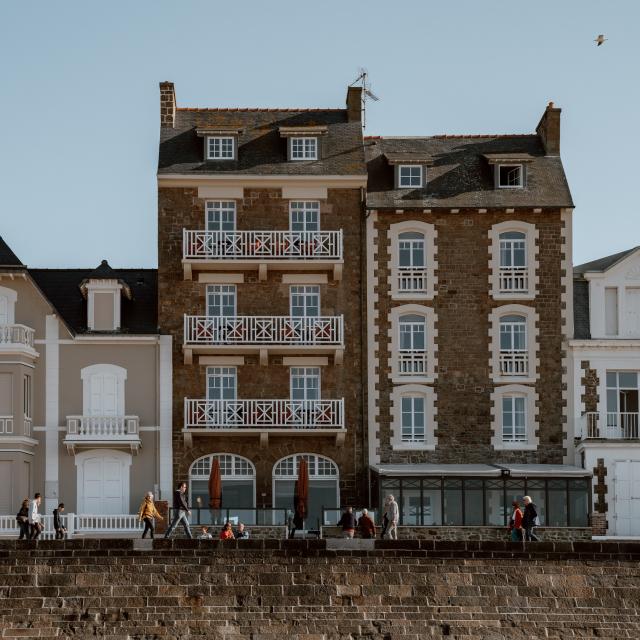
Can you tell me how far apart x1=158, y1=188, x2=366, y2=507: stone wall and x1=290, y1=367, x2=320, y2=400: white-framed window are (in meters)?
0.22

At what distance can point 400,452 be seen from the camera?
54594mm

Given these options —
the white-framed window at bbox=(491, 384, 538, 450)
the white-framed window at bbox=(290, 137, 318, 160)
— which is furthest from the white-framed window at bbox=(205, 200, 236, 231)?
the white-framed window at bbox=(491, 384, 538, 450)

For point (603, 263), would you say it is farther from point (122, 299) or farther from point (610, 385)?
point (122, 299)

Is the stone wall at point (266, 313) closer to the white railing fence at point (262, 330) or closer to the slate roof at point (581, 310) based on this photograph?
the white railing fence at point (262, 330)

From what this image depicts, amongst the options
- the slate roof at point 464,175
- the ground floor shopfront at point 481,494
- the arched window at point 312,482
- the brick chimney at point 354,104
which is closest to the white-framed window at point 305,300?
the slate roof at point 464,175

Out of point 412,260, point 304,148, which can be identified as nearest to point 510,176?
point 412,260

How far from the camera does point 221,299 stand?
5500cm

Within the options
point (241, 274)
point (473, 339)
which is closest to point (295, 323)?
point (241, 274)

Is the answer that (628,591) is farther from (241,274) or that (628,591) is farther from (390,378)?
(241,274)

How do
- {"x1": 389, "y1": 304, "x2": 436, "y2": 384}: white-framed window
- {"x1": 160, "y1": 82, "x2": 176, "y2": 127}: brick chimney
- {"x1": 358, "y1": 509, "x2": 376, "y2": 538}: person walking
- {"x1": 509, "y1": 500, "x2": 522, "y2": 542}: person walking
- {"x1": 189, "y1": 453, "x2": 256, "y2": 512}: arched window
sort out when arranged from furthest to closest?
{"x1": 160, "y1": 82, "x2": 176, "y2": 127}: brick chimney → {"x1": 389, "y1": 304, "x2": 436, "y2": 384}: white-framed window → {"x1": 189, "y1": 453, "x2": 256, "y2": 512}: arched window → {"x1": 509, "y1": 500, "x2": 522, "y2": 542}: person walking → {"x1": 358, "y1": 509, "x2": 376, "y2": 538}: person walking

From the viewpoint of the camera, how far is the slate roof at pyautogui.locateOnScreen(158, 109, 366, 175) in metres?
55.4

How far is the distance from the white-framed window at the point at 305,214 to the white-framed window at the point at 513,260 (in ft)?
18.4

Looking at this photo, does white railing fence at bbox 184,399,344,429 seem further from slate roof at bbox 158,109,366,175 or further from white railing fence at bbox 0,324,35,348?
slate roof at bbox 158,109,366,175

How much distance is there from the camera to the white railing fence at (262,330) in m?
54.2
